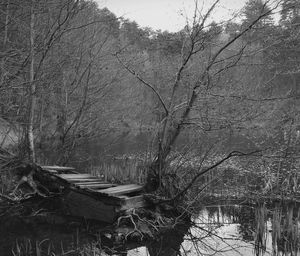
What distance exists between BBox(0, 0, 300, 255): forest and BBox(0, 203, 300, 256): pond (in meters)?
0.74

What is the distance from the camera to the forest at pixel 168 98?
8195 mm

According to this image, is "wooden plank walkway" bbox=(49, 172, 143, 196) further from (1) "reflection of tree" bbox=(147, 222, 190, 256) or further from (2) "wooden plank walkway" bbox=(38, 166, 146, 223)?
(1) "reflection of tree" bbox=(147, 222, 190, 256)

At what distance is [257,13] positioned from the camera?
28.5 feet

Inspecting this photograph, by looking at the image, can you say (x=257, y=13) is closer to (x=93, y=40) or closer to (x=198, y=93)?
(x=198, y=93)

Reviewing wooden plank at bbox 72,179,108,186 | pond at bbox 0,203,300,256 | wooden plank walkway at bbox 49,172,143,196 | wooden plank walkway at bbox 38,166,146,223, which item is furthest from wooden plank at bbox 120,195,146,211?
wooden plank at bbox 72,179,108,186

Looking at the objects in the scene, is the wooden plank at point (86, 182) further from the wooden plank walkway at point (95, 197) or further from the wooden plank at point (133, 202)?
the wooden plank at point (133, 202)

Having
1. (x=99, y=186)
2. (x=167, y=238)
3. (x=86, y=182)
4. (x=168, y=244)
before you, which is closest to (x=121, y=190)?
(x=99, y=186)

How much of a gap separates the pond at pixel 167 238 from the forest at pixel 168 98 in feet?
2.44

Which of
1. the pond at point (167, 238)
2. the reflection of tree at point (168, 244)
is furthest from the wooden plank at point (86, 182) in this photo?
the reflection of tree at point (168, 244)

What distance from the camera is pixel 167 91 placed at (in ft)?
39.7

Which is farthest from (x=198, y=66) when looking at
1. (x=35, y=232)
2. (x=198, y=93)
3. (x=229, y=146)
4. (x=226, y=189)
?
(x=229, y=146)

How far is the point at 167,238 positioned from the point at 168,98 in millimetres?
4436

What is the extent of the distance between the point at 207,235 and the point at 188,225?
0.66 m

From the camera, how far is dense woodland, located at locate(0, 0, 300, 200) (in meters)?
8.20
